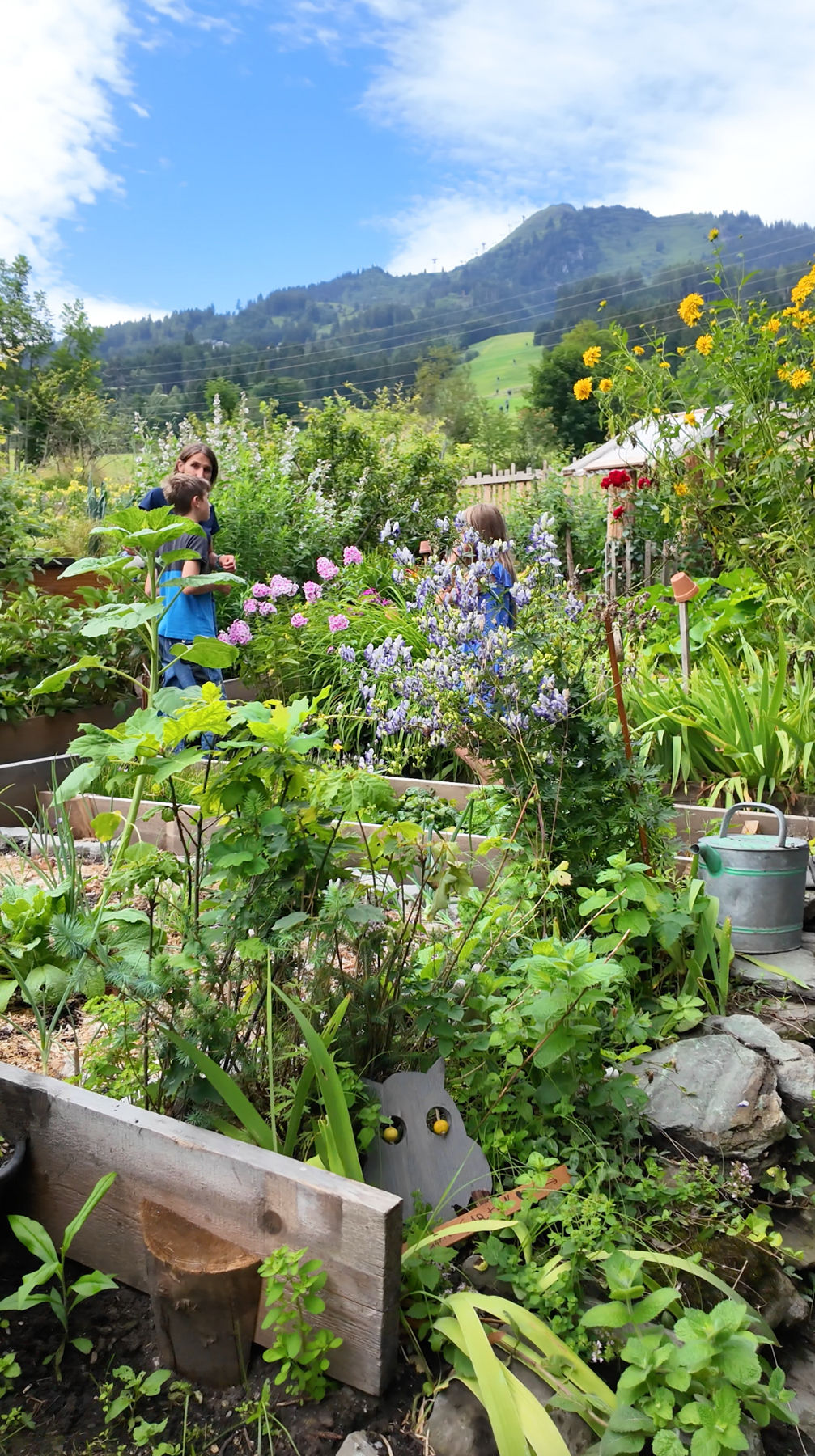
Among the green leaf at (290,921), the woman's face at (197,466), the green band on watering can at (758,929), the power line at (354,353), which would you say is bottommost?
the green band on watering can at (758,929)

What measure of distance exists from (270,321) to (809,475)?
128m

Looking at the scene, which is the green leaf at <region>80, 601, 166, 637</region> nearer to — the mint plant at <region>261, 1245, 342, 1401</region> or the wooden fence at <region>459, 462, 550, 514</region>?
the mint plant at <region>261, 1245, 342, 1401</region>

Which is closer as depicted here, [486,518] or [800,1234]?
[800,1234]

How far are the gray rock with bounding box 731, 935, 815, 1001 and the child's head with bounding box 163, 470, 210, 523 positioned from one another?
2.88m

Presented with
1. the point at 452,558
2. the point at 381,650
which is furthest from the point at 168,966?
the point at 452,558

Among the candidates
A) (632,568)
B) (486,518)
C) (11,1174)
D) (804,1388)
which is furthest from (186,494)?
(632,568)

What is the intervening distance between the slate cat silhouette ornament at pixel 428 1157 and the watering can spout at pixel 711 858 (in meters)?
1.27

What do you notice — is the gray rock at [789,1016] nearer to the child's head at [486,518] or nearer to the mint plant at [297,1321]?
the mint plant at [297,1321]

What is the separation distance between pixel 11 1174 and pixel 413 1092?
2.40 feet

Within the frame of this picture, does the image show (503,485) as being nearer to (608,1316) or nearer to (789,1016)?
(789,1016)

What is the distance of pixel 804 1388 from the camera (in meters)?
1.50

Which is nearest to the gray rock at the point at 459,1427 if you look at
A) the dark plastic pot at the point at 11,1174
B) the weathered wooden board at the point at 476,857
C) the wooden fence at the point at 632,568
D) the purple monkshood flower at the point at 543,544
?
the dark plastic pot at the point at 11,1174

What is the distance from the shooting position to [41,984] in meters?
1.83

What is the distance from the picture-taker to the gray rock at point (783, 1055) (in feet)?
6.73
